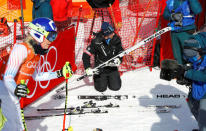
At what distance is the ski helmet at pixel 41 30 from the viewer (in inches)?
138

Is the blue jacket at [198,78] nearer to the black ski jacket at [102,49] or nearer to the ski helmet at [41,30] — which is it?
the ski helmet at [41,30]

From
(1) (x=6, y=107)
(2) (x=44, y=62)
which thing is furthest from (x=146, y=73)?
(1) (x=6, y=107)

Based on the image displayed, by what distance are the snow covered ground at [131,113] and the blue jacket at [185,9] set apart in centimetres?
150

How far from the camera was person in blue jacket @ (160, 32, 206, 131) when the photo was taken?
11.3 feet

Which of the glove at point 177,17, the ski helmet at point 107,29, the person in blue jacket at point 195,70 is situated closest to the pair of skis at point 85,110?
the ski helmet at point 107,29

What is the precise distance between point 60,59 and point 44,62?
33.4 inches

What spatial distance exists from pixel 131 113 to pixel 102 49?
5.58ft

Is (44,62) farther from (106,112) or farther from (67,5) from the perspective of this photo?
(67,5)

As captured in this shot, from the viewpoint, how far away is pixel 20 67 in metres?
3.47

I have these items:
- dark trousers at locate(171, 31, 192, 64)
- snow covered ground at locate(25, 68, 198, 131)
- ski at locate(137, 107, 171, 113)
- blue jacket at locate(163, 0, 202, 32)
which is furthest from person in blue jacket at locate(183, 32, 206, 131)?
dark trousers at locate(171, 31, 192, 64)

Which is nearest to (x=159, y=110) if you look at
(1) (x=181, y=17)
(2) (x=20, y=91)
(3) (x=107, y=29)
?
(3) (x=107, y=29)

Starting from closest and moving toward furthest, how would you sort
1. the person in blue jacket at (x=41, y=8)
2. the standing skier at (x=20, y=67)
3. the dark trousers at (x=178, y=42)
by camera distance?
1. the standing skier at (x=20, y=67)
2. the dark trousers at (x=178, y=42)
3. the person in blue jacket at (x=41, y=8)

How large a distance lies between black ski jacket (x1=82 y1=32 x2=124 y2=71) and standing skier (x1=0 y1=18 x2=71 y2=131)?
223 cm

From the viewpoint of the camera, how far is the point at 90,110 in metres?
5.45
